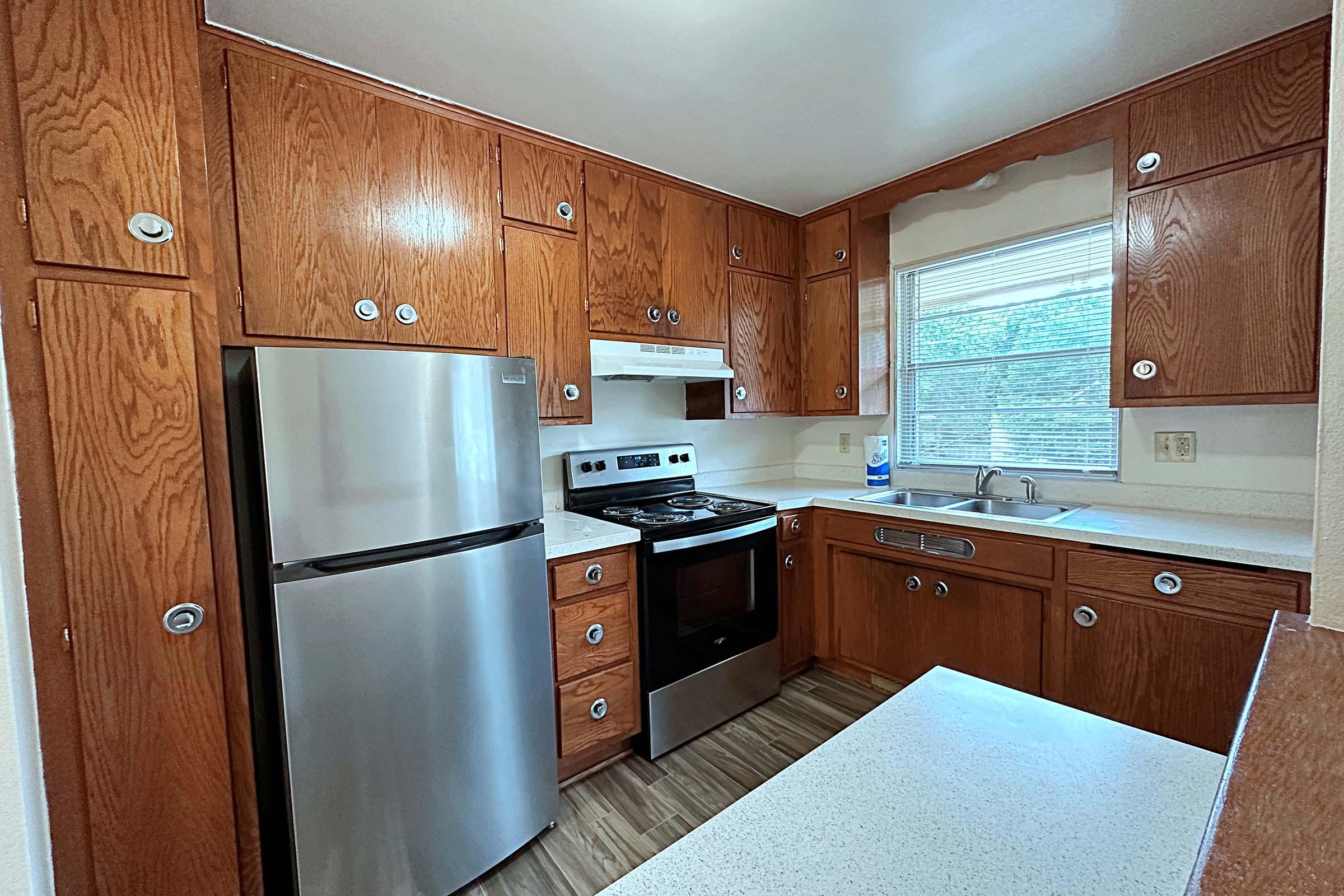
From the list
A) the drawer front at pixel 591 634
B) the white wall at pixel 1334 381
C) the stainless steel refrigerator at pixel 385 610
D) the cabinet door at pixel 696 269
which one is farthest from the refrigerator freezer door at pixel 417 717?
the white wall at pixel 1334 381

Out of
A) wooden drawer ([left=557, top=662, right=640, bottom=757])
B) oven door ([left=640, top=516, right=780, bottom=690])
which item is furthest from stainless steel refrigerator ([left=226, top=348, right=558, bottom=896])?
oven door ([left=640, top=516, right=780, bottom=690])

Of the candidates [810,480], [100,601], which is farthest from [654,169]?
[100,601]

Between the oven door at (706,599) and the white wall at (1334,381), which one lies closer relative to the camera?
the white wall at (1334,381)

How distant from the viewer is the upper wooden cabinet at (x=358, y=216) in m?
1.51

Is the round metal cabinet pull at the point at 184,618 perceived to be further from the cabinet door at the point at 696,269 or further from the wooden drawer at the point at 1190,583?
the wooden drawer at the point at 1190,583

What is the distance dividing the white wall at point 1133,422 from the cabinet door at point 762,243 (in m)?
0.54

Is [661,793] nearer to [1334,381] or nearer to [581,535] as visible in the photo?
[581,535]

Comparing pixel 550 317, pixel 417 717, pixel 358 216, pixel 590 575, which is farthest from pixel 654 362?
pixel 417 717

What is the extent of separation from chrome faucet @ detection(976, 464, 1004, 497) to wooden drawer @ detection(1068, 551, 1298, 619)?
27.6 inches

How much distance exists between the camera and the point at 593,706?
1946 mm

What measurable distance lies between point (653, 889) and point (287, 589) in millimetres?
1177

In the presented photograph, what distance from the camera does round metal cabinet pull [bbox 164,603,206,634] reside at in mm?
1116

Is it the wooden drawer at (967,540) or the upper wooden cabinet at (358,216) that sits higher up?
the upper wooden cabinet at (358,216)

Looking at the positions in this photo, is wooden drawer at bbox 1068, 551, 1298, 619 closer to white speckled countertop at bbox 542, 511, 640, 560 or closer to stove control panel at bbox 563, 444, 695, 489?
white speckled countertop at bbox 542, 511, 640, 560
